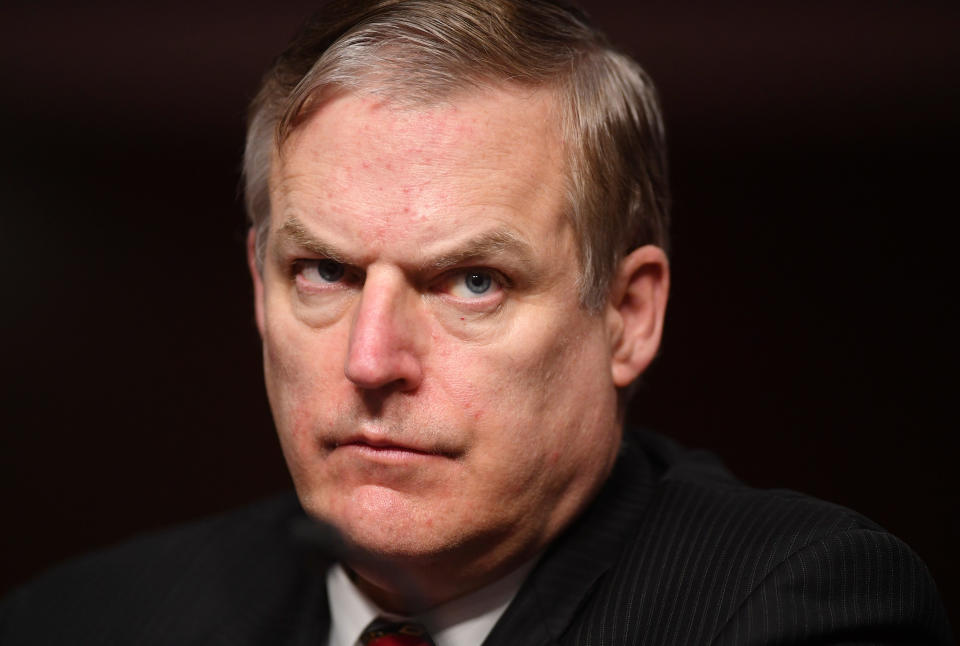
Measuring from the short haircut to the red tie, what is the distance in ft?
1.87

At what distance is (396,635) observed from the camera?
1.86 m

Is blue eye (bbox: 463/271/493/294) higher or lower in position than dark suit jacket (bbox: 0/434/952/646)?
higher

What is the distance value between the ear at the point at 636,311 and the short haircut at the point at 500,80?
1.4 inches

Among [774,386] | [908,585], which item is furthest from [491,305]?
[774,386]

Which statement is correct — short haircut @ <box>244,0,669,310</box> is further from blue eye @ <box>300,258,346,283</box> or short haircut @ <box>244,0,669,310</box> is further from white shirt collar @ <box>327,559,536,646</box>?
white shirt collar @ <box>327,559,536,646</box>

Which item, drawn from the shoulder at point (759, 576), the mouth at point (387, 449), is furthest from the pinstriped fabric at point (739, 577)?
the mouth at point (387, 449)

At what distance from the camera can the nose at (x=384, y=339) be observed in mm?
1614

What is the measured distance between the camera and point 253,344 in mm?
3174

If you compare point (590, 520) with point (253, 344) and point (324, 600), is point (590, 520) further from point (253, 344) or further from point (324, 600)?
point (253, 344)

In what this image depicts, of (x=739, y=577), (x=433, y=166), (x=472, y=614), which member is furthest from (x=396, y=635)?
(x=433, y=166)

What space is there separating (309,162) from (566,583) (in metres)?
0.74

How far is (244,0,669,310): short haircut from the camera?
172 centimetres

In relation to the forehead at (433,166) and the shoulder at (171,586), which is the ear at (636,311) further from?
the shoulder at (171,586)

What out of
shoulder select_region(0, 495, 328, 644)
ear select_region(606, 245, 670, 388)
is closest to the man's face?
ear select_region(606, 245, 670, 388)
